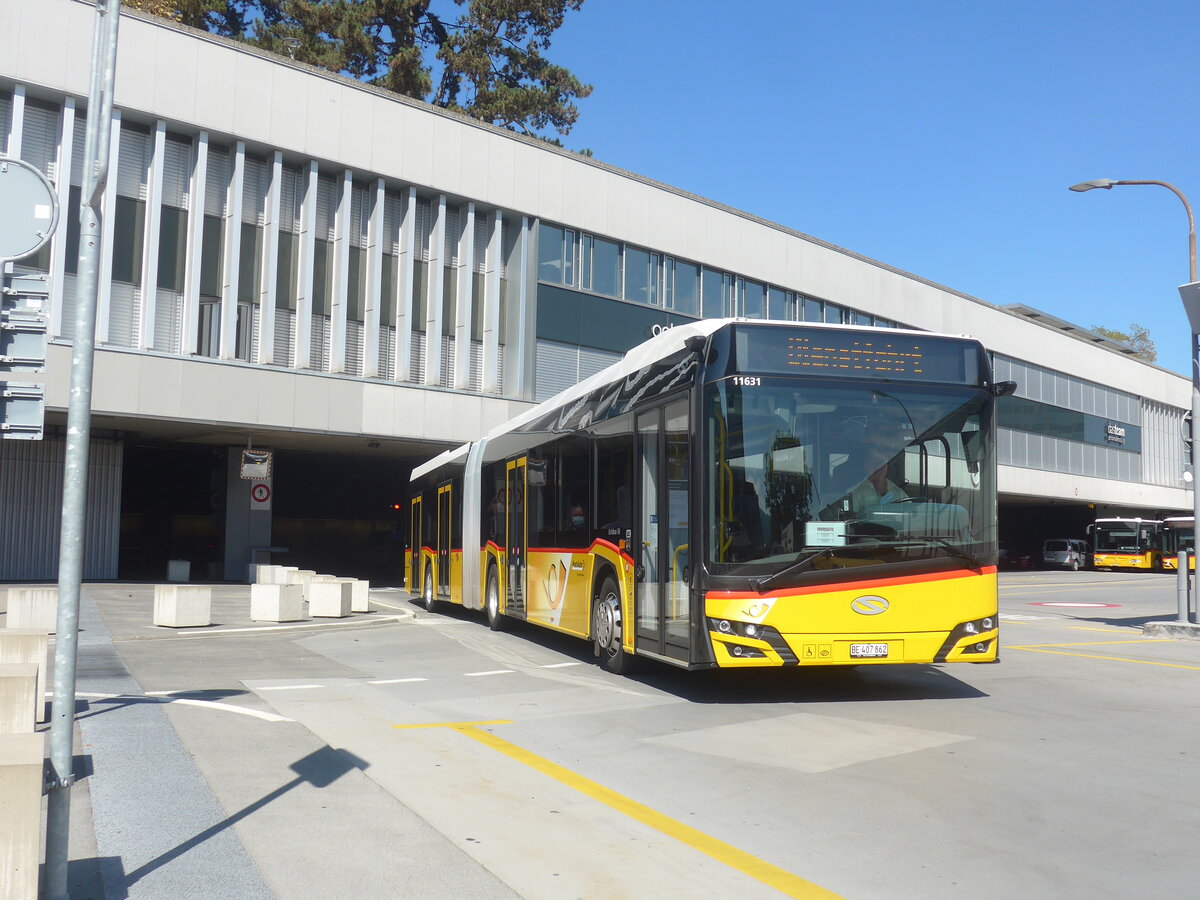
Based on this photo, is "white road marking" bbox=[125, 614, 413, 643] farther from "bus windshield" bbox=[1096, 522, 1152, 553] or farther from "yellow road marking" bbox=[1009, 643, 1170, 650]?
"bus windshield" bbox=[1096, 522, 1152, 553]

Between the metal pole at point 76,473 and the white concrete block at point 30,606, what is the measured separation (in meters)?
10.5

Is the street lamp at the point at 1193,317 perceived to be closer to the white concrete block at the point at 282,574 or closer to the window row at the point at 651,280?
the window row at the point at 651,280

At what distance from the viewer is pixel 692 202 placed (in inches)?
1470

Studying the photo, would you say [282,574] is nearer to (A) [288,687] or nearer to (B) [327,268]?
(B) [327,268]

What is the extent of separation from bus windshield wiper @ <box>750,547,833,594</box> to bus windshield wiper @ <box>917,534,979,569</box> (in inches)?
35.8

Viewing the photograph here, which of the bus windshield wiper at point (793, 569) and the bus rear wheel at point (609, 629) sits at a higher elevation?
the bus windshield wiper at point (793, 569)

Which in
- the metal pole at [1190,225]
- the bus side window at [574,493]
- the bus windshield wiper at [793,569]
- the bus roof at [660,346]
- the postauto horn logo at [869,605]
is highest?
the metal pole at [1190,225]

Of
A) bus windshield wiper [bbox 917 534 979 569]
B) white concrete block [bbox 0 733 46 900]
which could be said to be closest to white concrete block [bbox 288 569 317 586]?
bus windshield wiper [bbox 917 534 979 569]

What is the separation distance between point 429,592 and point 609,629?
11140 millimetres

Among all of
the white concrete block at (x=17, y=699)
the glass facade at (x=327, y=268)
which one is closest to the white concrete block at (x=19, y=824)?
the white concrete block at (x=17, y=699)

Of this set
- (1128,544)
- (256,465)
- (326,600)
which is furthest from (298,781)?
(1128,544)

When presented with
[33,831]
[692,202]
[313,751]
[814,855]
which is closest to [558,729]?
[313,751]

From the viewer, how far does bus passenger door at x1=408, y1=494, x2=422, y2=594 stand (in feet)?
80.4

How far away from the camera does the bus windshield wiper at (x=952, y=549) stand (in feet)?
32.7
